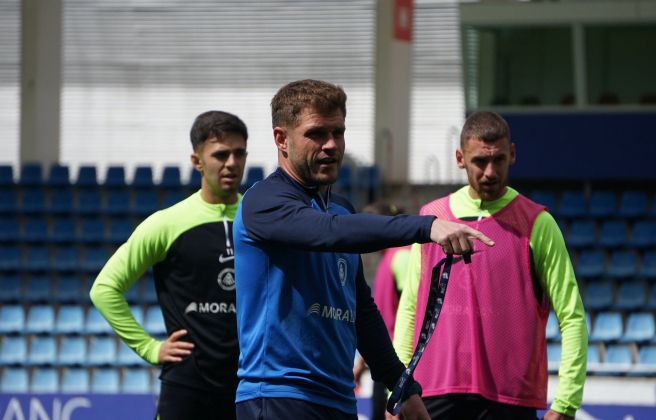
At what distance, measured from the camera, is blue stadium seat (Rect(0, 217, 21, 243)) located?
55.4 ft

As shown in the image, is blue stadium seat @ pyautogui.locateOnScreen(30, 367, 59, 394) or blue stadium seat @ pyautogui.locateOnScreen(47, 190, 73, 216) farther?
blue stadium seat @ pyautogui.locateOnScreen(47, 190, 73, 216)

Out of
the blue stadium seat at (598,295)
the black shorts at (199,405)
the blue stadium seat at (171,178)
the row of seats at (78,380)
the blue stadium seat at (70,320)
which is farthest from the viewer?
the blue stadium seat at (171,178)

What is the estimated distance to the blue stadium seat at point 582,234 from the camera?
1581 centimetres

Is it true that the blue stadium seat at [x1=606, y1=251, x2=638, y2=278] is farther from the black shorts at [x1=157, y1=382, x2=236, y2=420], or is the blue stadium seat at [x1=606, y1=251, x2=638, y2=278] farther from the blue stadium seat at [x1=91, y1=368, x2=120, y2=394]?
the black shorts at [x1=157, y1=382, x2=236, y2=420]

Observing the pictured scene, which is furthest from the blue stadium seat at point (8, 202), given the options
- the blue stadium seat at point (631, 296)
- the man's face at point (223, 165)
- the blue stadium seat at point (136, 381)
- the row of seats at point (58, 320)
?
the man's face at point (223, 165)

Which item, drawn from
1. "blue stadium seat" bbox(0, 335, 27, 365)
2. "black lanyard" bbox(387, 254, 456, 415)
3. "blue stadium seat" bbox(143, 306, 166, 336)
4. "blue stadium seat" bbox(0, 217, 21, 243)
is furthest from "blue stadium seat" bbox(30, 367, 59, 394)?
"black lanyard" bbox(387, 254, 456, 415)

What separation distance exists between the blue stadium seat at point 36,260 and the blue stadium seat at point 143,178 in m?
1.69

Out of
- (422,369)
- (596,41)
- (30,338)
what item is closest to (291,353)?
(422,369)

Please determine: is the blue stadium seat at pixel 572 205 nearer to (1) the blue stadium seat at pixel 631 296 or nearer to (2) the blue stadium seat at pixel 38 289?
(1) the blue stadium seat at pixel 631 296

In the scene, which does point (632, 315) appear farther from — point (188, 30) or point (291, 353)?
point (291, 353)

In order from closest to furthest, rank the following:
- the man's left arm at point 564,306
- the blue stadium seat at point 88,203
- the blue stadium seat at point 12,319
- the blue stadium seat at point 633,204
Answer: the man's left arm at point 564,306, the blue stadium seat at point 12,319, the blue stadium seat at point 633,204, the blue stadium seat at point 88,203

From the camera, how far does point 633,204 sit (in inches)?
Result: 656

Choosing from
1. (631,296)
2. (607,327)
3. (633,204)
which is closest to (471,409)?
(607,327)

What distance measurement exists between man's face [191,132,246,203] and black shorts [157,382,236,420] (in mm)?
902
